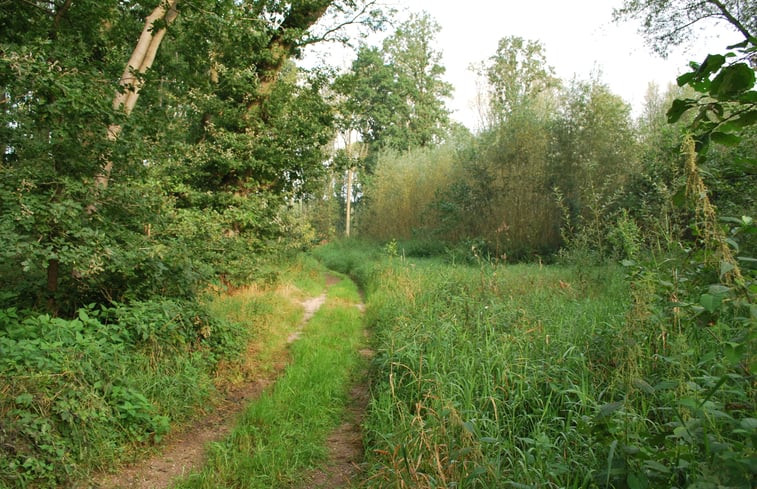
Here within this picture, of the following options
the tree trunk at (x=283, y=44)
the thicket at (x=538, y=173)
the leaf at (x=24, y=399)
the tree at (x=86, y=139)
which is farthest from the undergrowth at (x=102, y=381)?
the thicket at (x=538, y=173)

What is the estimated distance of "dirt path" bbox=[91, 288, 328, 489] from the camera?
3.14 meters

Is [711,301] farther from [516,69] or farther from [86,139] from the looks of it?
[516,69]

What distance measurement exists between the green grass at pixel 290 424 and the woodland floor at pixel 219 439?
0.10 m

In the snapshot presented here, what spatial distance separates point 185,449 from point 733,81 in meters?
4.14

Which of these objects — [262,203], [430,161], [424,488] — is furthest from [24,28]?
[430,161]

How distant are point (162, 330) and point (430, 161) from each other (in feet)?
56.8

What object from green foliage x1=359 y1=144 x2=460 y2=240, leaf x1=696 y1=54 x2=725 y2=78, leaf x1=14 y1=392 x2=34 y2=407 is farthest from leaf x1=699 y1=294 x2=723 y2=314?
green foliage x1=359 y1=144 x2=460 y2=240

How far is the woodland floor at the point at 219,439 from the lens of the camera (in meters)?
3.19

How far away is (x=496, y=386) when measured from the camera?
3.37 m

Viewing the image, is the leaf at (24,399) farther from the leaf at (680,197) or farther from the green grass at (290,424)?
the leaf at (680,197)

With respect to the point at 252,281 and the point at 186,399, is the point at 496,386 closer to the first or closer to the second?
the point at 186,399

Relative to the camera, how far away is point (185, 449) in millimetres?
3678

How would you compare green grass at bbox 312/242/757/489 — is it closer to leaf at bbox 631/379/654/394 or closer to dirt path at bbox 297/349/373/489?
leaf at bbox 631/379/654/394

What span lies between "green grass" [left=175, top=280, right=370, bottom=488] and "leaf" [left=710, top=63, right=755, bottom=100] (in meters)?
3.31
